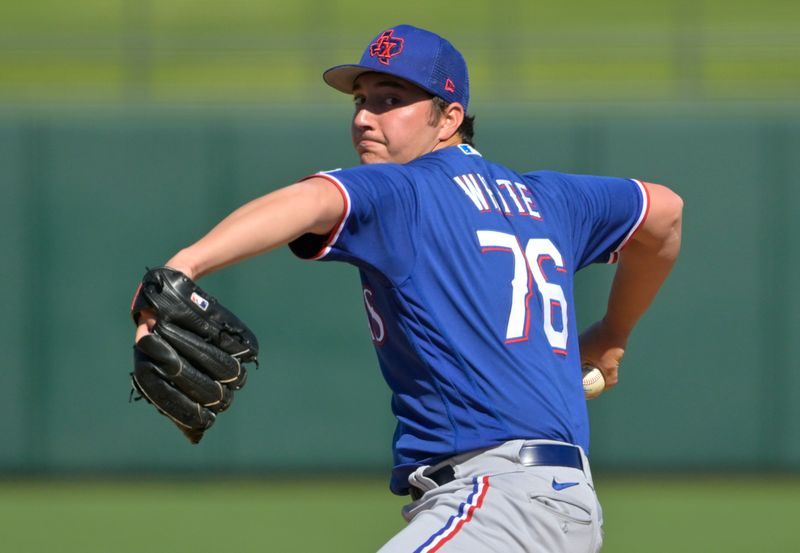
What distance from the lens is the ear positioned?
3.08m

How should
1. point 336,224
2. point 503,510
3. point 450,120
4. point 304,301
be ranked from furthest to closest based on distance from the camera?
point 304,301, point 450,120, point 503,510, point 336,224

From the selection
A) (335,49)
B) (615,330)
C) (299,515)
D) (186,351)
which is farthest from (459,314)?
(335,49)

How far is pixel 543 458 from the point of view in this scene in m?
2.65

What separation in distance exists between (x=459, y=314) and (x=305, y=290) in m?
4.69

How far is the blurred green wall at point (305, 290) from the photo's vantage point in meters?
7.23

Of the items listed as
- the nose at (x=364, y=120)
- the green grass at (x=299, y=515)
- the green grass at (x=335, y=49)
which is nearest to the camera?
the nose at (x=364, y=120)

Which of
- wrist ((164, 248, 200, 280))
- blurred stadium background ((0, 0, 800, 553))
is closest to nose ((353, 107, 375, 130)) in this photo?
wrist ((164, 248, 200, 280))

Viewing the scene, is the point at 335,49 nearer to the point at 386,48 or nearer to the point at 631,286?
the point at 631,286

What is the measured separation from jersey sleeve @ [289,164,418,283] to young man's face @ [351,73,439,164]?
0.96 feet

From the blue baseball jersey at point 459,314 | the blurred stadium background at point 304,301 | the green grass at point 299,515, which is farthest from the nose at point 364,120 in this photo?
the blurred stadium background at point 304,301

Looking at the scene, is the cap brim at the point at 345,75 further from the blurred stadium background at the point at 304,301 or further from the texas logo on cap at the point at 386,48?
the blurred stadium background at the point at 304,301

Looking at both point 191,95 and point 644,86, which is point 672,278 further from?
point 191,95

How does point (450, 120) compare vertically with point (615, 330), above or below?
above

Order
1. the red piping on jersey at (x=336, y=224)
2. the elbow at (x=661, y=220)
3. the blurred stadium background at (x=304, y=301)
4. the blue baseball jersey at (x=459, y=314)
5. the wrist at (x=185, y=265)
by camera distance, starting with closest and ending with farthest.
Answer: the wrist at (x=185, y=265) < the red piping on jersey at (x=336, y=224) < the blue baseball jersey at (x=459, y=314) < the elbow at (x=661, y=220) < the blurred stadium background at (x=304, y=301)
